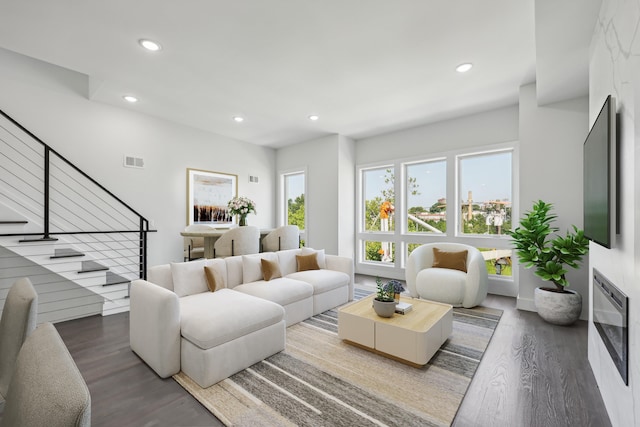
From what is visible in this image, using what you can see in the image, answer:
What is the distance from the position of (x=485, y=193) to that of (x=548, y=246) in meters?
1.31

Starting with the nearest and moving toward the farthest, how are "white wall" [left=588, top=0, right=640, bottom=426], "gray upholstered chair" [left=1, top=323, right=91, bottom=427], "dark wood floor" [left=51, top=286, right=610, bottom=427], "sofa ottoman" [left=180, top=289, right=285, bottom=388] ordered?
"gray upholstered chair" [left=1, top=323, right=91, bottom=427], "white wall" [left=588, top=0, right=640, bottom=426], "dark wood floor" [left=51, top=286, right=610, bottom=427], "sofa ottoman" [left=180, top=289, right=285, bottom=388]

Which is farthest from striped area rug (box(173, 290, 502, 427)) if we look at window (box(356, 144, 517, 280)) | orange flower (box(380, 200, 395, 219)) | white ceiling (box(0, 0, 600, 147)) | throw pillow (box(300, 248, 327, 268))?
orange flower (box(380, 200, 395, 219))

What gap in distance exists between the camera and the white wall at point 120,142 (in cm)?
372

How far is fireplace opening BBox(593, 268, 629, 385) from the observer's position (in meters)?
1.48

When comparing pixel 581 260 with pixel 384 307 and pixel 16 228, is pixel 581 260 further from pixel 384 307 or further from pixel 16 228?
pixel 16 228

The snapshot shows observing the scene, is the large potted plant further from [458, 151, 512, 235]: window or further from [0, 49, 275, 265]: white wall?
[0, 49, 275, 265]: white wall

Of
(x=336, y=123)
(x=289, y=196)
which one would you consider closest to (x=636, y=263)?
(x=336, y=123)

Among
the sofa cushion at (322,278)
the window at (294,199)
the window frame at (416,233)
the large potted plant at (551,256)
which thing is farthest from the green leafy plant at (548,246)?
the window at (294,199)

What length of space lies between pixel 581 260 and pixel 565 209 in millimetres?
628

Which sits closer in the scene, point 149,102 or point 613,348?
point 613,348

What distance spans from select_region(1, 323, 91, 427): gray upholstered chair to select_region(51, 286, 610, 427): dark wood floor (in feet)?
4.18

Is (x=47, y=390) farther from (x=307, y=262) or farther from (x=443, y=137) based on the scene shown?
(x=443, y=137)

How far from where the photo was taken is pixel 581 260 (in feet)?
11.2

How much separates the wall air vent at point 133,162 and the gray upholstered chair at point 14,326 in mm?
3802
